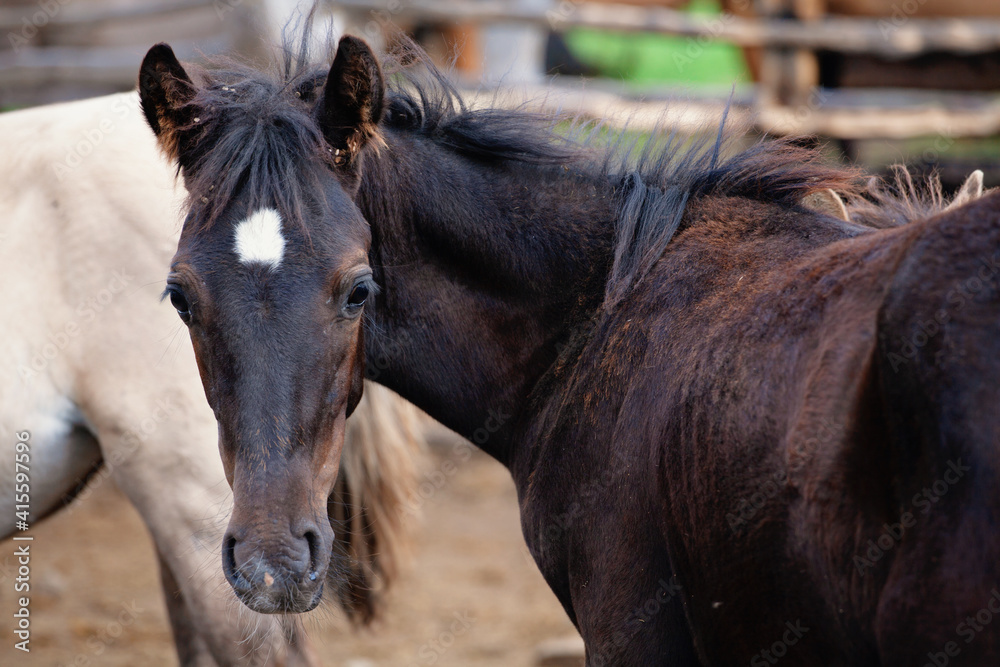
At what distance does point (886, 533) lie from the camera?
1.48 m

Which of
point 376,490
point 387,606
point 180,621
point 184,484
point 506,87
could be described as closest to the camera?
point 184,484

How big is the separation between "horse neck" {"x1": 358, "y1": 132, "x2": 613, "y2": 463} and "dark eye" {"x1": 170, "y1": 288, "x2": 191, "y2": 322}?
52 cm

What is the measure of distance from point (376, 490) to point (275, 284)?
71.2 inches

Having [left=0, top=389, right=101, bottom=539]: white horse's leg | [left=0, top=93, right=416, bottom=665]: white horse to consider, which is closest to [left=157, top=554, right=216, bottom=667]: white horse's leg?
[left=0, top=93, right=416, bottom=665]: white horse

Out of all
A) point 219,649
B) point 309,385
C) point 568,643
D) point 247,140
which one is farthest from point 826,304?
point 568,643

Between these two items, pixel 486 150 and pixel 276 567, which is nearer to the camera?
pixel 276 567

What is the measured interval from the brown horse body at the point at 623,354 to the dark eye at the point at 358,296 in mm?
11

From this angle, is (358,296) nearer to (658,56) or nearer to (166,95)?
(166,95)

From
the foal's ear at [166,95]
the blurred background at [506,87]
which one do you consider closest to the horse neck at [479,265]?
the foal's ear at [166,95]

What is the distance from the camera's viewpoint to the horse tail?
3.47m

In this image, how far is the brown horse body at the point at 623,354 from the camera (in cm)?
145

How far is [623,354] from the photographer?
212 centimetres

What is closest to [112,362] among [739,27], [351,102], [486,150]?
[351,102]

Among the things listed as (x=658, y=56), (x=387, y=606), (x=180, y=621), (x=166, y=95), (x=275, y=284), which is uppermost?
(x=166, y=95)
